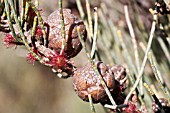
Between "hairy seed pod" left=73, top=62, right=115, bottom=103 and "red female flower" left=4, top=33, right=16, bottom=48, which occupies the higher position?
"red female flower" left=4, top=33, right=16, bottom=48

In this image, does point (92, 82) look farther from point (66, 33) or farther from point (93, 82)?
point (66, 33)

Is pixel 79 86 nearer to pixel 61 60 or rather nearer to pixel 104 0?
pixel 61 60

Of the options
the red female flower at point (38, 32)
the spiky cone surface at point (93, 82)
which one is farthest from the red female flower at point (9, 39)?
the spiky cone surface at point (93, 82)

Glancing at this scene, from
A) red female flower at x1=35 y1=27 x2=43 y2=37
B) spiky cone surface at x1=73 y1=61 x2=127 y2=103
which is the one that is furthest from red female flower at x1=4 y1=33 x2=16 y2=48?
spiky cone surface at x1=73 y1=61 x2=127 y2=103

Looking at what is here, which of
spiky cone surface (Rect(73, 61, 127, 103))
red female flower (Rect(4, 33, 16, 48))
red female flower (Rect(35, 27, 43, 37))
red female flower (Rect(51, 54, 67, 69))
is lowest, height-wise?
spiky cone surface (Rect(73, 61, 127, 103))

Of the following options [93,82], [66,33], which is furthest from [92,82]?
[66,33]

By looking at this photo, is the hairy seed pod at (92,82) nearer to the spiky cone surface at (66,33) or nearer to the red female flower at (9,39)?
the spiky cone surface at (66,33)

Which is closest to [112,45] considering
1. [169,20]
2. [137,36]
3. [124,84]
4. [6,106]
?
[137,36]

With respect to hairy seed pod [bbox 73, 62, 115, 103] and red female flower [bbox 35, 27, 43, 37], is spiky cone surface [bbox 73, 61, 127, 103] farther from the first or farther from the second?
red female flower [bbox 35, 27, 43, 37]
